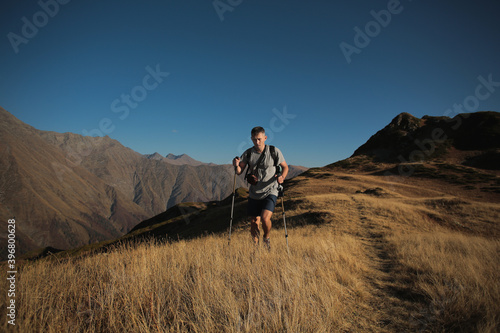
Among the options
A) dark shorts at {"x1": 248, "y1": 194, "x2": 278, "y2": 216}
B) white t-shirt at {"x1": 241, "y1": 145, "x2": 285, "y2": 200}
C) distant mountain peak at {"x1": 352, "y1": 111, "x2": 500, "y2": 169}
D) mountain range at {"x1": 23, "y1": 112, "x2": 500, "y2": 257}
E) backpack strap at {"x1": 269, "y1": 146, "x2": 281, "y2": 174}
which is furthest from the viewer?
distant mountain peak at {"x1": 352, "y1": 111, "x2": 500, "y2": 169}

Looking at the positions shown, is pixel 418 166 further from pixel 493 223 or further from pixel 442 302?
pixel 442 302

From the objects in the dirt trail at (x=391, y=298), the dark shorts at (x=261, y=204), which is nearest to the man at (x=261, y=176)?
the dark shorts at (x=261, y=204)

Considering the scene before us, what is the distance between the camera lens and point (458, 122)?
6331 centimetres

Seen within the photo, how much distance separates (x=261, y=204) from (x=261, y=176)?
0.68m

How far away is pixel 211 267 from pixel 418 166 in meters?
55.8

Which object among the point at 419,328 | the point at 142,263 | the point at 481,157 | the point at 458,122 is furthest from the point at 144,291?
the point at 458,122

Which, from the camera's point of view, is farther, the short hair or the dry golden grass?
the short hair

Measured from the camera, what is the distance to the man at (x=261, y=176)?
5.10m

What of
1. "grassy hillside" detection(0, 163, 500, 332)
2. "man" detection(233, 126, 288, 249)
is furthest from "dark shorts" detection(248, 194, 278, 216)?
"grassy hillside" detection(0, 163, 500, 332)

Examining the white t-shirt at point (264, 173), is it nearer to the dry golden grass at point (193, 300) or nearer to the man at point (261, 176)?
the man at point (261, 176)

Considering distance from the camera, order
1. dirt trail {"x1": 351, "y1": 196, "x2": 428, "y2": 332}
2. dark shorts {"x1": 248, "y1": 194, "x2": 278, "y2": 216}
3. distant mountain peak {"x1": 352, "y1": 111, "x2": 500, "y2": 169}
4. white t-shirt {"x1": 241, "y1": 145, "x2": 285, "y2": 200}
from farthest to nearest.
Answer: distant mountain peak {"x1": 352, "y1": 111, "x2": 500, "y2": 169} → white t-shirt {"x1": 241, "y1": 145, "x2": 285, "y2": 200} → dark shorts {"x1": 248, "y1": 194, "x2": 278, "y2": 216} → dirt trail {"x1": 351, "y1": 196, "x2": 428, "y2": 332}

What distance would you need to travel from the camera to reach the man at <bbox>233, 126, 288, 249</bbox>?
201 inches

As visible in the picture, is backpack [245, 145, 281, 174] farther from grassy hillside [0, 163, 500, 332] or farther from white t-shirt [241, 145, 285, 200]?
grassy hillside [0, 163, 500, 332]

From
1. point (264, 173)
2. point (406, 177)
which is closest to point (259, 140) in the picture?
point (264, 173)
